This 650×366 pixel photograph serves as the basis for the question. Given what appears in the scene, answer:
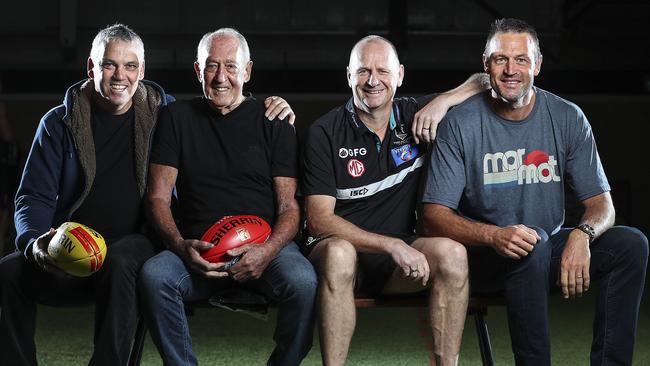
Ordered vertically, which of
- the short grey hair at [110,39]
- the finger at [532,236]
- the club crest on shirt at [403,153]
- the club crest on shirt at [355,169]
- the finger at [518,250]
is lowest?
the finger at [518,250]

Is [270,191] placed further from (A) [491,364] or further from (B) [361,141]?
(A) [491,364]

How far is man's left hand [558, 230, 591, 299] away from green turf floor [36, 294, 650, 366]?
1.22 m

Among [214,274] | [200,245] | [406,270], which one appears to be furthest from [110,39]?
[406,270]

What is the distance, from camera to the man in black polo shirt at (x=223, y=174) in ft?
10.0

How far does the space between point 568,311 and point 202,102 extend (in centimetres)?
351

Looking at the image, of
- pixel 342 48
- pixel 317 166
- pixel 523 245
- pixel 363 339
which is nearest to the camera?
pixel 523 245

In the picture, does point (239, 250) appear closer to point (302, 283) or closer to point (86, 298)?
point (302, 283)

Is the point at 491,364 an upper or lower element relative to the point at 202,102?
lower

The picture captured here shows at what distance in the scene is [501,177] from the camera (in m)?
3.16

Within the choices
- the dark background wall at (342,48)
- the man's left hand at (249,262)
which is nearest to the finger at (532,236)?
the man's left hand at (249,262)

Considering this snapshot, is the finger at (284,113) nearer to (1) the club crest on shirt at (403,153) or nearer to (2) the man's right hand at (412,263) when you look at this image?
(1) the club crest on shirt at (403,153)

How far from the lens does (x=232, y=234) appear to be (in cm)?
303

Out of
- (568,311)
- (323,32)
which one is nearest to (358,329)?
(568,311)

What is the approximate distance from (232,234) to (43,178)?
30.6 inches
